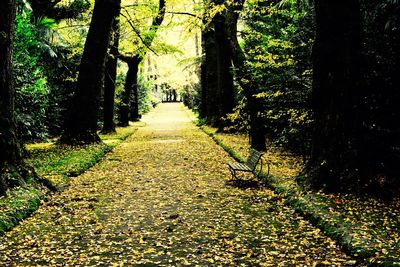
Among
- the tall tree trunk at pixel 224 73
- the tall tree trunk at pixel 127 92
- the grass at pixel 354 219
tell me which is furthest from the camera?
the tall tree trunk at pixel 127 92

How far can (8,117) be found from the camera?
28.3 ft

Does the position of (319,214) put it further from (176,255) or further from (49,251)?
(49,251)

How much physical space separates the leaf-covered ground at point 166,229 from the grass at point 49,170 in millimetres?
202

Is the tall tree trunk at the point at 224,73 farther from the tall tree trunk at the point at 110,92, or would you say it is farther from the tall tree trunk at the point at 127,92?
the tall tree trunk at the point at 127,92

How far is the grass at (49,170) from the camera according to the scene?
7043mm

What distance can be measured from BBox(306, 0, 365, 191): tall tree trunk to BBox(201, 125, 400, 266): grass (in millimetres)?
474

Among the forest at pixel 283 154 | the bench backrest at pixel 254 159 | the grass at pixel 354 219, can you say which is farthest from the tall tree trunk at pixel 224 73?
the grass at pixel 354 219

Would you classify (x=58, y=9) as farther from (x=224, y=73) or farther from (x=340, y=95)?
(x=340, y=95)

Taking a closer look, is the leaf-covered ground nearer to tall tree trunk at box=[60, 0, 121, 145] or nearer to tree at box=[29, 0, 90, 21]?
tall tree trunk at box=[60, 0, 121, 145]

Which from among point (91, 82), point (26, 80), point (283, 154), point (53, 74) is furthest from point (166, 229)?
point (53, 74)

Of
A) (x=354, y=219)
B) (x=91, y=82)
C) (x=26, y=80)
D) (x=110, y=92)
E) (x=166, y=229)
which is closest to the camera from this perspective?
(x=354, y=219)

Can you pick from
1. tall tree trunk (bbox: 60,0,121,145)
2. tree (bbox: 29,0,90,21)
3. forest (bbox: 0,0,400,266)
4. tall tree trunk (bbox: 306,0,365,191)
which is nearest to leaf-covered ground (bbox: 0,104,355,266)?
forest (bbox: 0,0,400,266)

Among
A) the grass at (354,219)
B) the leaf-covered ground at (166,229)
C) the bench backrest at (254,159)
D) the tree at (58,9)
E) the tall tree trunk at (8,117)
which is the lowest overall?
the leaf-covered ground at (166,229)

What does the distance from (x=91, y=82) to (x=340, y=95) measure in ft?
35.9
